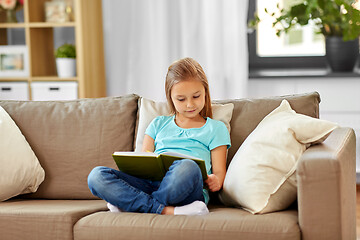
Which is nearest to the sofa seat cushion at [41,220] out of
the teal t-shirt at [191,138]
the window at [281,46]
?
the teal t-shirt at [191,138]

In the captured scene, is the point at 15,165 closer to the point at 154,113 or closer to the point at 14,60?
the point at 154,113

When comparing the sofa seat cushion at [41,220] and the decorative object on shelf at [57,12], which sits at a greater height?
the decorative object on shelf at [57,12]

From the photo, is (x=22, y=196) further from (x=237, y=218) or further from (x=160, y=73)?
(x=160, y=73)

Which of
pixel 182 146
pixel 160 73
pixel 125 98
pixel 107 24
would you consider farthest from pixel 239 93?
pixel 182 146

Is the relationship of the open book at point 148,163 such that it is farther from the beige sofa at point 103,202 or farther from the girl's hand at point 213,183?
the beige sofa at point 103,202

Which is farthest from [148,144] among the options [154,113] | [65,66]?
[65,66]

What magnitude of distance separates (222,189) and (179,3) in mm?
2080

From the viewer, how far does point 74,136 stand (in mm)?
2457

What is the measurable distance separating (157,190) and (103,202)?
1.07 ft

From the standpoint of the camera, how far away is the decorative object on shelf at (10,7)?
3898 mm

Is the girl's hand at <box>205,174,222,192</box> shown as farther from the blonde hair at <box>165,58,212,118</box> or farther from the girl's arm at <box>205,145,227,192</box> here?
the blonde hair at <box>165,58,212,118</box>

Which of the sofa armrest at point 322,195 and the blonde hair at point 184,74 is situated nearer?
the sofa armrest at point 322,195

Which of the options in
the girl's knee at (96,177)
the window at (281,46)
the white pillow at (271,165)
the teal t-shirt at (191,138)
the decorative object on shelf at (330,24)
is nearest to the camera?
the white pillow at (271,165)

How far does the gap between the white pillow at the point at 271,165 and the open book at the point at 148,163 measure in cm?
13
